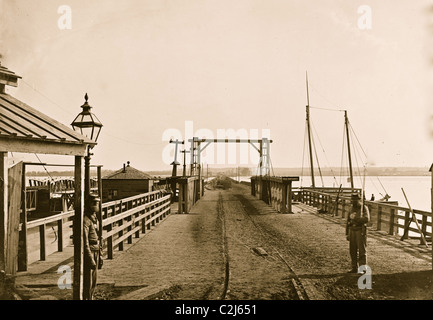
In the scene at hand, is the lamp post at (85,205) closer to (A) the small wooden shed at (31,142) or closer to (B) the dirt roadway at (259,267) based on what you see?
(A) the small wooden shed at (31,142)

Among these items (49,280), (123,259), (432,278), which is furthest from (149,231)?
(432,278)

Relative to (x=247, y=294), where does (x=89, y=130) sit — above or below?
→ above

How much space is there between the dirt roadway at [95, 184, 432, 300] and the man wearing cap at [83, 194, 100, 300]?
538mm

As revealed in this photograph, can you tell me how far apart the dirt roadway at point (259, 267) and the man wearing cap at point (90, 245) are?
0.54 metres

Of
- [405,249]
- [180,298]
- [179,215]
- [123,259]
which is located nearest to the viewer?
[180,298]

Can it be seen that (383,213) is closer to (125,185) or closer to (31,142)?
(31,142)

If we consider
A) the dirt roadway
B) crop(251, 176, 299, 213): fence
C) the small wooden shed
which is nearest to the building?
crop(251, 176, 299, 213): fence

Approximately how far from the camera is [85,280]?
6.84m

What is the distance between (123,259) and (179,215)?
11.9 metres

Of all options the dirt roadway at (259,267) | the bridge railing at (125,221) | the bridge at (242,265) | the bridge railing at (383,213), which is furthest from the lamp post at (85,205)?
the bridge railing at (383,213)

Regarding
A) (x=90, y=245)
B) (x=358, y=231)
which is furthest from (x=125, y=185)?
(x=90, y=245)

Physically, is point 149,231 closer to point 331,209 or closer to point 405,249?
point 405,249

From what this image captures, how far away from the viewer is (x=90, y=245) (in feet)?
22.9

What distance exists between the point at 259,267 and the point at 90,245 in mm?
4408
